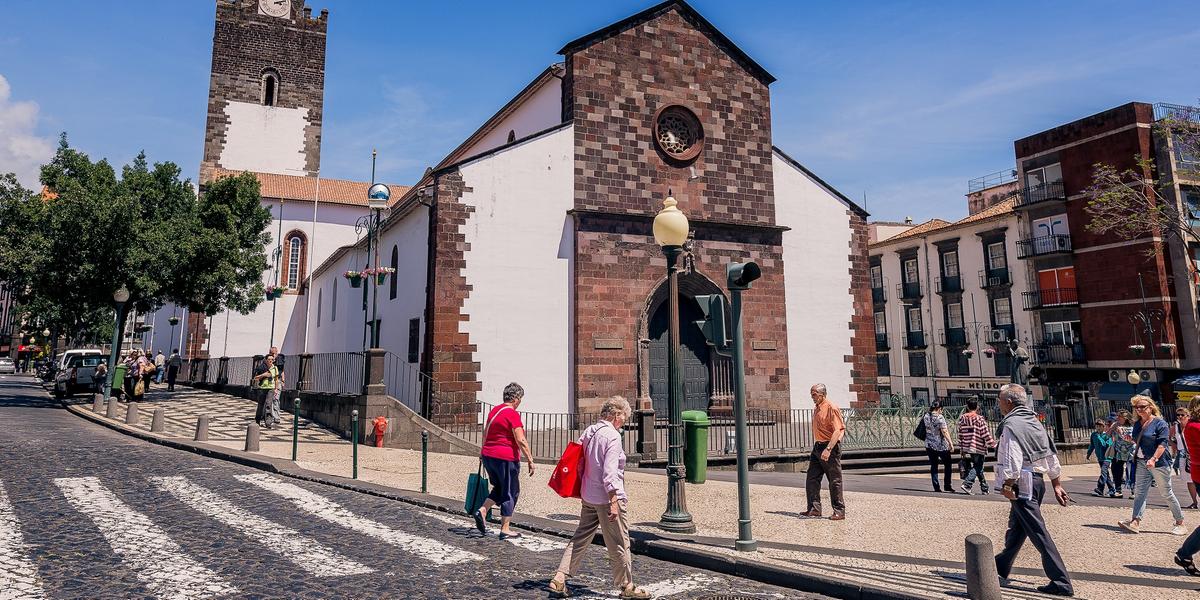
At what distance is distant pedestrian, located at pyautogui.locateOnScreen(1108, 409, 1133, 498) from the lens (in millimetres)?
11703

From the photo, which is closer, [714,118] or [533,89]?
[714,118]

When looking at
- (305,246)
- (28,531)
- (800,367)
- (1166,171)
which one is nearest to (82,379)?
(305,246)

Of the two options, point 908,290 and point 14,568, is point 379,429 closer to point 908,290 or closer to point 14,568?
point 14,568

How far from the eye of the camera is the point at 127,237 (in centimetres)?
2181

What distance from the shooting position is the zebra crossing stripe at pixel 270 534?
5.74 meters

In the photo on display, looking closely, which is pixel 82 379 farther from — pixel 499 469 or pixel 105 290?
pixel 499 469

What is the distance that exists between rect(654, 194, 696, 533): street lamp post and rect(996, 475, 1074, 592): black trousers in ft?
9.83

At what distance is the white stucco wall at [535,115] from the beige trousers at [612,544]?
627 inches

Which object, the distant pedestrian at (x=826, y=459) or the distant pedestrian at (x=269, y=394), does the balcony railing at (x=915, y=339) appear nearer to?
the distant pedestrian at (x=826, y=459)

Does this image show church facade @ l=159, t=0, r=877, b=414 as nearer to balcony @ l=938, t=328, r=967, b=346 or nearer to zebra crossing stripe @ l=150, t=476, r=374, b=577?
zebra crossing stripe @ l=150, t=476, r=374, b=577

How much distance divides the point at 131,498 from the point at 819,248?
718 inches

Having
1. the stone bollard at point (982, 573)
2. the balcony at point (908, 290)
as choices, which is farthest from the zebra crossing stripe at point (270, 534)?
the balcony at point (908, 290)

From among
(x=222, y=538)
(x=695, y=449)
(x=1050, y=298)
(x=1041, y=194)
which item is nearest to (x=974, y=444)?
(x=695, y=449)

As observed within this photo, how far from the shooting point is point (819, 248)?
2088cm
